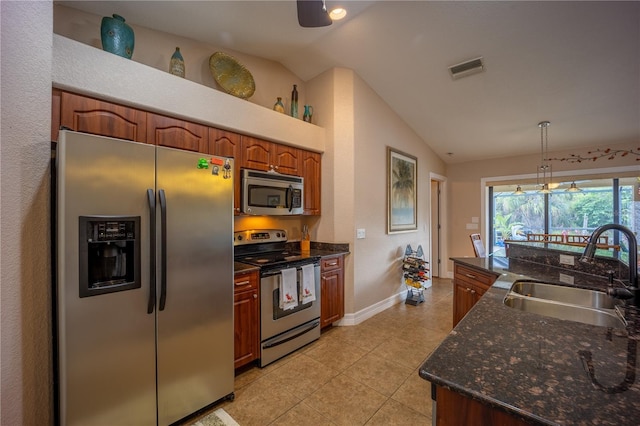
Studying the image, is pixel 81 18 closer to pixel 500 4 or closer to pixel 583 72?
pixel 500 4

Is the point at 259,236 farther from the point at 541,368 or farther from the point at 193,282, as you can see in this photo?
the point at 541,368

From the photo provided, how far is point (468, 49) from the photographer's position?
9.08ft

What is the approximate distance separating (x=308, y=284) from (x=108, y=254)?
169 centimetres

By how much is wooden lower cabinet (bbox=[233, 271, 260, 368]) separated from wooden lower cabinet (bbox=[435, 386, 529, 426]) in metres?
1.68

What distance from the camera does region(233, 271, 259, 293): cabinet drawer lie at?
212 cm

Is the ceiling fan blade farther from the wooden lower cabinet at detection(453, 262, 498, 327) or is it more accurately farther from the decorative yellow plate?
the wooden lower cabinet at detection(453, 262, 498, 327)

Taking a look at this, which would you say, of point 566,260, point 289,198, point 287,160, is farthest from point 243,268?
point 566,260

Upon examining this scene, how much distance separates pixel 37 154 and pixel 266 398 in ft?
6.81

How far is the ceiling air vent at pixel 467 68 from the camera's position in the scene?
291 centimetres

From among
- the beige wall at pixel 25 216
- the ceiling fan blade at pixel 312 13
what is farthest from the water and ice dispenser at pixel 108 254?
the ceiling fan blade at pixel 312 13

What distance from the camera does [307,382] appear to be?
2111 millimetres

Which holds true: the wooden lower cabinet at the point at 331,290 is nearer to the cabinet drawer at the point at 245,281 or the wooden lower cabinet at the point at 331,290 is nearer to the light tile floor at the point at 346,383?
the light tile floor at the point at 346,383

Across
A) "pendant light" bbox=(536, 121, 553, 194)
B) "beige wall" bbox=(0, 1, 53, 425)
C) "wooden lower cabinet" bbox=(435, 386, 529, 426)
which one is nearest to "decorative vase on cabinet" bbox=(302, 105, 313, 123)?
"beige wall" bbox=(0, 1, 53, 425)

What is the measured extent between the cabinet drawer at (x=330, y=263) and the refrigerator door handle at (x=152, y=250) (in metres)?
1.68
